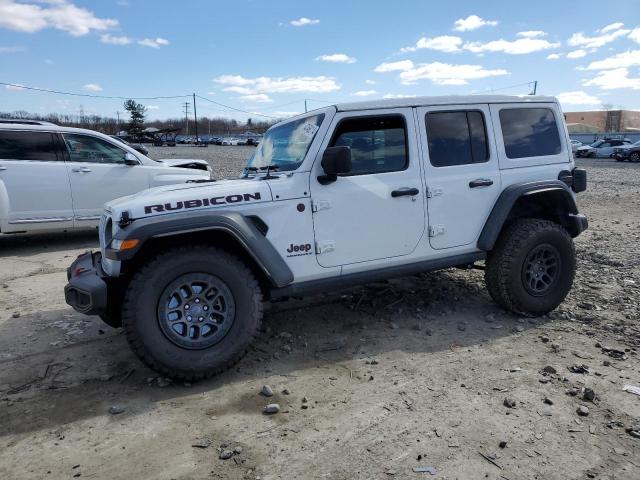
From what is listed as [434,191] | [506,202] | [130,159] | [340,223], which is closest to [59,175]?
[130,159]

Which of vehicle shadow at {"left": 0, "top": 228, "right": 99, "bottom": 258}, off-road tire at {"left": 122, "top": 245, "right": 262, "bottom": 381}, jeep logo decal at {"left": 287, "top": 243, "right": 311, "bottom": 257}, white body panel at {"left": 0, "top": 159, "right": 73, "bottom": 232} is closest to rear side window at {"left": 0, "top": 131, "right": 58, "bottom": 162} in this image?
white body panel at {"left": 0, "top": 159, "right": 73, "bottom": 232}

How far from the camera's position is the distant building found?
7212 cm

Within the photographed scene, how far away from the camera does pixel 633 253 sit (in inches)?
255

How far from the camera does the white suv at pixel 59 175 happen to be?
23.4ft

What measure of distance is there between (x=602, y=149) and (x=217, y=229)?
114 feet

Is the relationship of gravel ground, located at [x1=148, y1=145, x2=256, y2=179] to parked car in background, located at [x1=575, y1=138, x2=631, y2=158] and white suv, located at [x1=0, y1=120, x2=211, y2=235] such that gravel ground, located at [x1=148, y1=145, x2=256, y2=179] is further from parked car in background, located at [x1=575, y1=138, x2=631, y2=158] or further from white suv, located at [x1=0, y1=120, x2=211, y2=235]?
parked car in background, located at [x1=575, y1=138, x2=631, y2=158]

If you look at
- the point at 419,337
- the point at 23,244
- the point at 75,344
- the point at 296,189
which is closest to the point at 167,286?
the point at 296,189

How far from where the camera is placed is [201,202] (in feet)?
11.1

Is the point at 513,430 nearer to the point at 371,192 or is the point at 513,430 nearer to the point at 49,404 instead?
the point at 371,192

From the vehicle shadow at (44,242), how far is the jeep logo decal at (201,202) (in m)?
5.14

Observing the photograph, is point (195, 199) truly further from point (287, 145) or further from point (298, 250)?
point (287, 145)

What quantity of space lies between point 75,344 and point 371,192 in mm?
2812

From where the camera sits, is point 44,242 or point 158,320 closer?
point 158,320

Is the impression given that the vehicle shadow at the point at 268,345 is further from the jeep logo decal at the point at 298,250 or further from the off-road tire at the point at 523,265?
the jeep logo decal at the point at 298,250
